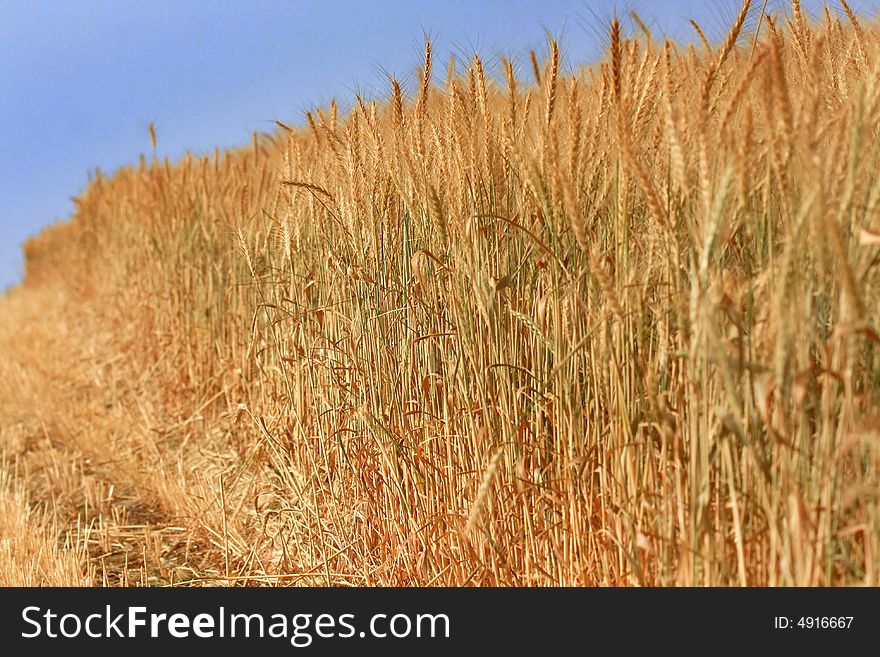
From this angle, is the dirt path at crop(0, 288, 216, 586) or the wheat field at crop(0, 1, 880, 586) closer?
the wheat field at crop(0, 1, 880, 586)

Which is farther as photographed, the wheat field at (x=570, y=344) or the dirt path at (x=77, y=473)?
the dirt path at (x=77, y=473)

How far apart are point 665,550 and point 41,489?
3.36 meters

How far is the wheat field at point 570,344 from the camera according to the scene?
127cm

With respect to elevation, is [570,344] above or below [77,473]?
below

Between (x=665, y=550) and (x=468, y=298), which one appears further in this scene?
(x=468, y=298)

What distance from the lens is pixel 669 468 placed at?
1.56 m

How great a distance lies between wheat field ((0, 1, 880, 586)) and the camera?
127 centimetres

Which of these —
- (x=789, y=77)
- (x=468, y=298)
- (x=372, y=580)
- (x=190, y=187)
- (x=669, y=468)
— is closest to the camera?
(x=669, y=468)

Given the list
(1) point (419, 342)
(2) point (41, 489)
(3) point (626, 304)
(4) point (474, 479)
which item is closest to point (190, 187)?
(2) point (41, 489)

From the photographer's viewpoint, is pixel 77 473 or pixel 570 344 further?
Result: pixel 77 473

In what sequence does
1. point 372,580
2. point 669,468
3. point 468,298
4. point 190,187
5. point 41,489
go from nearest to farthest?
1. point 669,468
2. point 468,298
3. point 372,580
4. point 41,489
5. point 190,187

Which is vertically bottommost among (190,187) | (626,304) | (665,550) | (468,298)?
(665,550)

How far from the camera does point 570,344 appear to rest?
1.75m

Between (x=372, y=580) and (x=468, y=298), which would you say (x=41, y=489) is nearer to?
(x=372, y=580)
